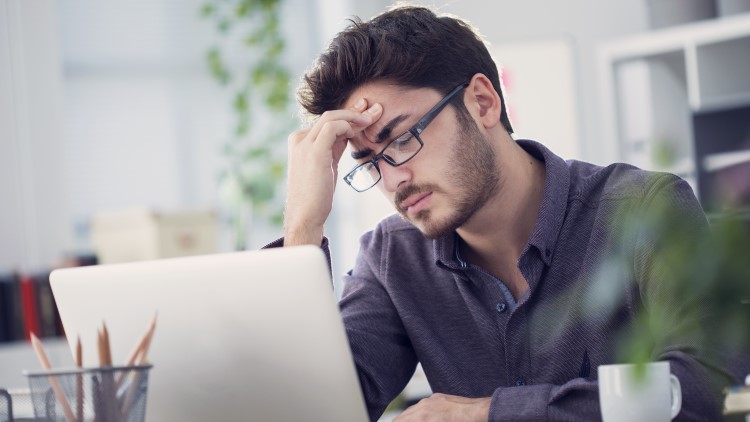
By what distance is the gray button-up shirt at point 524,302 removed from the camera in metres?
1.56

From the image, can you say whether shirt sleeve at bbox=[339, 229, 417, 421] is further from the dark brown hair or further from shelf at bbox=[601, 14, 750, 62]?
shelf at bbox=[601, 14, 750, 62]

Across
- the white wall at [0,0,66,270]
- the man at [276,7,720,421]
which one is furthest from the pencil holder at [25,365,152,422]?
the white wall at [0,0,66,270]

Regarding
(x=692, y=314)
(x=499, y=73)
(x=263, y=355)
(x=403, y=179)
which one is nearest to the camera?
(x=263, y=355)

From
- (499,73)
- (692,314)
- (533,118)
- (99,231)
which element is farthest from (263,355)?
(533,118)

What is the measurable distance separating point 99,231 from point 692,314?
9.89 ft

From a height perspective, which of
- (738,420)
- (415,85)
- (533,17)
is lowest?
(738,420)

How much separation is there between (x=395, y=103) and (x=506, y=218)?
319mm

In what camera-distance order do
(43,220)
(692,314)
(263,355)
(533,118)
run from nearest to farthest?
1. (263,355)
2. (692,314)
3. (43,220)
4. (533,118)

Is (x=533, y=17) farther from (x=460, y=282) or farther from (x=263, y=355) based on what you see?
(x=263, y=355)

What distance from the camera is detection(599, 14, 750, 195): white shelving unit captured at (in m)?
3.67

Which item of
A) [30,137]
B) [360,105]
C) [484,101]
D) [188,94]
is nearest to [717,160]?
[484,101]

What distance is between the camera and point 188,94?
4.71 metres

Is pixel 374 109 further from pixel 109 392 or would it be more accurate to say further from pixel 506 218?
pixel 109 392

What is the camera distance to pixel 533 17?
474 centimetres
